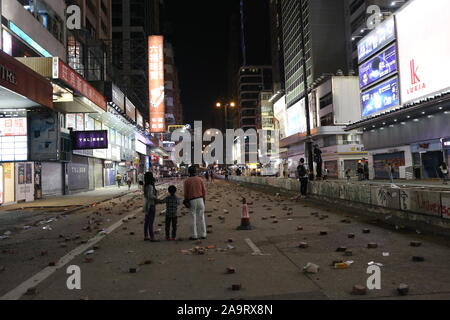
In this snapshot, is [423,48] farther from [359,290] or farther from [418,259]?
[359,290]

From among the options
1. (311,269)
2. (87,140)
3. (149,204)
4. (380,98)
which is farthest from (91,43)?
(311,269)

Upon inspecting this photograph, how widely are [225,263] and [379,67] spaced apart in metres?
39.7

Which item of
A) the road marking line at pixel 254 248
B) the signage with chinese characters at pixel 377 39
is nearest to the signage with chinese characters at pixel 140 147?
the signage with chinese characters at pixel 377 39

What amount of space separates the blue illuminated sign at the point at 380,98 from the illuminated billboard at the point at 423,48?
5.42 feet

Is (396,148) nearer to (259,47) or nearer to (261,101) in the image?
(261,101)

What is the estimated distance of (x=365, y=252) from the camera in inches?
297

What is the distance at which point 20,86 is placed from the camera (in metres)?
15.9

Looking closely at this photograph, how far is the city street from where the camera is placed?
5.18 m

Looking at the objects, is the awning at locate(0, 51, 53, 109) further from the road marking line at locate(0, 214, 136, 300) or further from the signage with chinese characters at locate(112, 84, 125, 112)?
the signage with chinese characters at locate(112, 84, 125, 112)

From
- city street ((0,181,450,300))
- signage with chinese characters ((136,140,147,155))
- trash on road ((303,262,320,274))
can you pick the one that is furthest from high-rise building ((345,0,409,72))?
trash on road ((303,262,320,274))

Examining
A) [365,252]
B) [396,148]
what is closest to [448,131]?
[396,148]

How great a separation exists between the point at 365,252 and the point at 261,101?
11145 cm

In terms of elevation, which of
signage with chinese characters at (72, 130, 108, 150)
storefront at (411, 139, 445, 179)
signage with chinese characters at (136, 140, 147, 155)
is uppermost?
signage with chinese characters at (136, 140, 147, 155)

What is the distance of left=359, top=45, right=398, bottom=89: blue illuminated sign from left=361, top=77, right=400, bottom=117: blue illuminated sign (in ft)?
3.24
